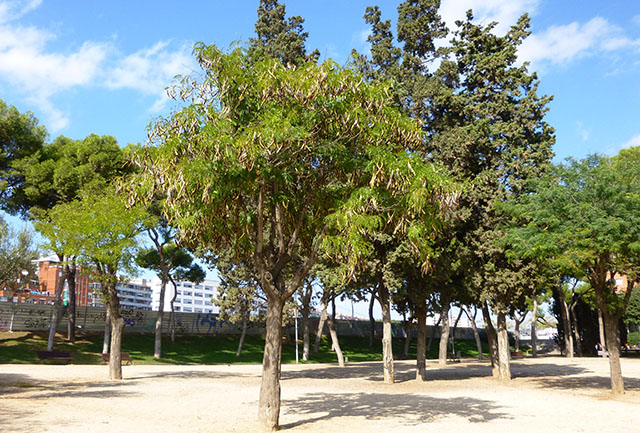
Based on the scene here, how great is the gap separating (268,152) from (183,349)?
4162cm

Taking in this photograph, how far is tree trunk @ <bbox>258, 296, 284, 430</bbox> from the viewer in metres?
11.6

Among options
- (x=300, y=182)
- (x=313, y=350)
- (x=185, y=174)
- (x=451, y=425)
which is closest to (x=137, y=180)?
(x=185, y=174)

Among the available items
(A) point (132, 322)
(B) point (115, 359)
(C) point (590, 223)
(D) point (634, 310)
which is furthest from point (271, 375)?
(D) point (634, 310)

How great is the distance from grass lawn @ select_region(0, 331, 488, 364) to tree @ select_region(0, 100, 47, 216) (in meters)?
10.7

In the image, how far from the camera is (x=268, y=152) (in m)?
10.7

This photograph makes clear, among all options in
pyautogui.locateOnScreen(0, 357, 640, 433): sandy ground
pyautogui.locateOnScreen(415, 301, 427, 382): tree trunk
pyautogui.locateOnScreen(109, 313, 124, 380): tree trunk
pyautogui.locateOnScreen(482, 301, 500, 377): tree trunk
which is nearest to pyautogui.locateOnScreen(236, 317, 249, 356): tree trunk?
pyautogui.locateOnScreen(109, 313, 124, 380): tree trunk

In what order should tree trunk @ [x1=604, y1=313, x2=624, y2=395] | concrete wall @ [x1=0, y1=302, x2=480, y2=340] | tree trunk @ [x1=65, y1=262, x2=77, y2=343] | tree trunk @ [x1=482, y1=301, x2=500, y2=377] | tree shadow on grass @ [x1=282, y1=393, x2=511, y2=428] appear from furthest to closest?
concrete wall @ [x1=0, y1=302, x2=480, y2=340], tree trunk @ [x1=65, y1=262, x2=77, y2=343], tree trunk @ [x1=482, y1=301, x2=500, y2=377], tree trunk @ [x1=604, y1=313, x2=624, y2=395], tree shadow on grass @ [x1=282, y1=393, x2=511, y2=428]

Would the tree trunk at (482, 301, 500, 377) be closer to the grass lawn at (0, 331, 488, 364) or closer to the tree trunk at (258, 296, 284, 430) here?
A: the tree trunk at (258, 296, 284, 430)

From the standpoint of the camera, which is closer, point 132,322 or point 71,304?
point 71,304

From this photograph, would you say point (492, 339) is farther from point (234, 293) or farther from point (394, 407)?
point (234, 293)

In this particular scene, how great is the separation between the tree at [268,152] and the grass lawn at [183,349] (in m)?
28.5

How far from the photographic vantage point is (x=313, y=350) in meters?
54.3

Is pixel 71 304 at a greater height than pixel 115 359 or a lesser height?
greater

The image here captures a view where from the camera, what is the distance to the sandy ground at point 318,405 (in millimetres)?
12133
